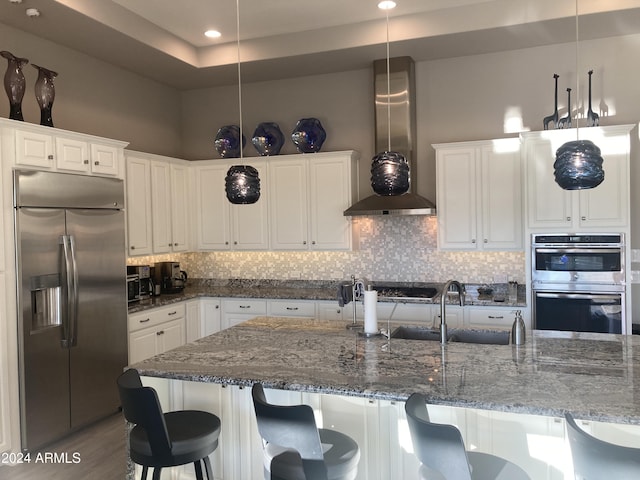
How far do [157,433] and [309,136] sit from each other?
150 inches

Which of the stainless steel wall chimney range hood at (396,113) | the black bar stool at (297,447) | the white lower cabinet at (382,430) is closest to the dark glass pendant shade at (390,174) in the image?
the white lower cabinet at (382,430)

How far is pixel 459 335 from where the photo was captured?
333 centimetres

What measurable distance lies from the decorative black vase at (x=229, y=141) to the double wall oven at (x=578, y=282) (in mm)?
3252

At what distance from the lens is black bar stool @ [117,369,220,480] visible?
2.15 meters

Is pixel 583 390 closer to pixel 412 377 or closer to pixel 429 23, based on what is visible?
pixel 412 377

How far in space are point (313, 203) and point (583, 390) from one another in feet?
11.7

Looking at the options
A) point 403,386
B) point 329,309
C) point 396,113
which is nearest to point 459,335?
point 403,386

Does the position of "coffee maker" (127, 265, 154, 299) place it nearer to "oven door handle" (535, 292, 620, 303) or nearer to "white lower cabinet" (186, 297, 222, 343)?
"white lower cabinet" (186, 297, 222, 343)

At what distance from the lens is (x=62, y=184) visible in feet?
12.6

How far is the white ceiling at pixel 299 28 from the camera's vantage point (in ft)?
13.5

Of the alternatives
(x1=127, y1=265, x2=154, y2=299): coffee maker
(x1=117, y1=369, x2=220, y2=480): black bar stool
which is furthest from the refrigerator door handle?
(x1=117, y1=369, x2=220, y2=480): black bar stool

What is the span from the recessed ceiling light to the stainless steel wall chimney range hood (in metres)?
0.72

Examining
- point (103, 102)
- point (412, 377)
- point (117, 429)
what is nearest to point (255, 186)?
point (412, 377)

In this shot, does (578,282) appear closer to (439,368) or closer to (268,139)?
(439,368)
